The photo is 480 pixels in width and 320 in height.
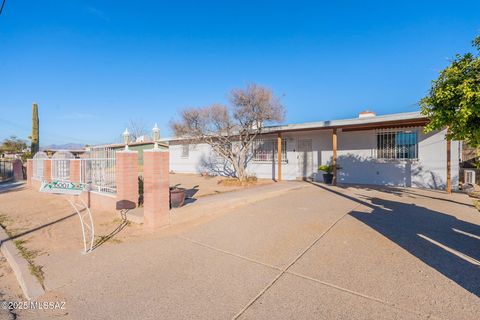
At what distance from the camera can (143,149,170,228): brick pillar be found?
4906 mm

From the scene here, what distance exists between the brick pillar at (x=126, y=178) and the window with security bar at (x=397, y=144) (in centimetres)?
1009

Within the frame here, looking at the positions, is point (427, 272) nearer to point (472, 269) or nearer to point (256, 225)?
point (472, 269)

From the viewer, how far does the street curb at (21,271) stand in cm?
279

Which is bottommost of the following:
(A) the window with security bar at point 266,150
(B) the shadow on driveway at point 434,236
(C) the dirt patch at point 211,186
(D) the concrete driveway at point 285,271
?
(D) the concrete driveway at point 285,271

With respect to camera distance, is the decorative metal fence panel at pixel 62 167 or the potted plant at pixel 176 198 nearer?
the potted plant at pixel 176 198

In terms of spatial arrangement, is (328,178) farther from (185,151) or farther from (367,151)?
(185,151)

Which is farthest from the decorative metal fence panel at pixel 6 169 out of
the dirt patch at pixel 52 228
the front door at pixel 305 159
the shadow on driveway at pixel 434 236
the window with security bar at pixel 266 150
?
the shadow on driveway at pixel 434 236

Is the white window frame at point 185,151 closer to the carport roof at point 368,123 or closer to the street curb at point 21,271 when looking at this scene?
the carport roof at point 368,123

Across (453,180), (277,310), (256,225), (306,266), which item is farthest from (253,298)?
(453,180)

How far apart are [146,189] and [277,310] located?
3.66 metres

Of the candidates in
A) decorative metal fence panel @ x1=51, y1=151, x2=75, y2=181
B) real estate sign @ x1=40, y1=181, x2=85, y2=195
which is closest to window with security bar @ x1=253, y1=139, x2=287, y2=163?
decorative metal fence panel @ x1=51, y1=151, x2=75, y2=181

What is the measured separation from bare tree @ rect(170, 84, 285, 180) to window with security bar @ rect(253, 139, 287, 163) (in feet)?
6.95

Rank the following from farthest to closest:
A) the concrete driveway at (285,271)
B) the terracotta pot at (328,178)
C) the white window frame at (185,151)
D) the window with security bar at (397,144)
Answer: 1. the white window frame at (185,151)
2. the terracotta pot at (328,178)
3. the window with security bar at (397,144)
4. the concrete driveway at (285,271)

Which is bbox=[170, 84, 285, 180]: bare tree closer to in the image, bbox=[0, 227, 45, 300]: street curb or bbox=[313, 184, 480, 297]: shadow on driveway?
bbox=[313, 184, 480, 297]: shadow on driveway
